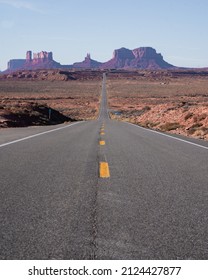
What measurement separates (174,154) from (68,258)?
7.76m

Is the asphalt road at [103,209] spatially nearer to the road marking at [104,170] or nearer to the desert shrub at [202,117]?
the road marking at [104,170]

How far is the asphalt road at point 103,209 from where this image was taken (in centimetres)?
406

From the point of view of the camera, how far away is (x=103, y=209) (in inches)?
214

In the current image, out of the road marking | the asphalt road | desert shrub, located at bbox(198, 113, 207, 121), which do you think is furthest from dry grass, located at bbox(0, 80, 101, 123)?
the asphalt road

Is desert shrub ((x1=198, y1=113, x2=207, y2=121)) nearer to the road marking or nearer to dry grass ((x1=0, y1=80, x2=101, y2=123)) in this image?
dry grass ((x1=0, y1=80, x2=101, y2=123))

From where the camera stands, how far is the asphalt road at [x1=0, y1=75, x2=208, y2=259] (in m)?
4.06

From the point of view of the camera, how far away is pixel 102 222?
4883 mm

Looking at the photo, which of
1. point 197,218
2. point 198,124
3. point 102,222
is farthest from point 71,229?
point 198,124

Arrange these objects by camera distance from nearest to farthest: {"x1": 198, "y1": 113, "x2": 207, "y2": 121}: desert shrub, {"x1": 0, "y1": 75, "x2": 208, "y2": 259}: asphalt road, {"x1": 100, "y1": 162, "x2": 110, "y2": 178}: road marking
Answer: {"x1": 0, "y1": 75, "x2": 208, "y2": 259}: asphalt road < {"x1": 100, "y1": 162, "x2": 110, "y2": 178}: road marking < {"x1": 198, "y1": 113, "x2": 207, "y2": 121}: desert shrub

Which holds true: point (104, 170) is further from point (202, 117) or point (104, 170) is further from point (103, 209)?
point (202, 117)

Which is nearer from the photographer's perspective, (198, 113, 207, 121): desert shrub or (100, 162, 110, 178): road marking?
(100, 162, 110, 178): road marking
